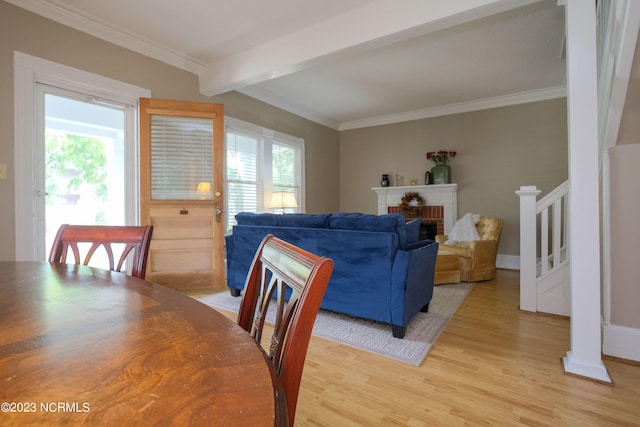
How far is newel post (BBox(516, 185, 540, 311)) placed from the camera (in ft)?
8.84

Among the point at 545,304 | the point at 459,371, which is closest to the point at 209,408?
the point at 459,371

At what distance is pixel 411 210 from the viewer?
5289 mm

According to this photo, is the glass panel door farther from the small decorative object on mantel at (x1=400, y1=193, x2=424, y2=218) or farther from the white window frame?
the small decorative object on mantel at (x1=400, y1=193, x2=424, y2=218)

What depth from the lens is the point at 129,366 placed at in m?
0.47

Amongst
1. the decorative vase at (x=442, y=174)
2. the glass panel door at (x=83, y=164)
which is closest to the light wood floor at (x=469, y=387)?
the glass panel door at (x=83, y=164)

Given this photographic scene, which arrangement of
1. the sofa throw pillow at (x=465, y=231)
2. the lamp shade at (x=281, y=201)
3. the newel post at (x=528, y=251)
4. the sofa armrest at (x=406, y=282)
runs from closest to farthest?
the sofa armrest at (x=406, y=282), the newel post at (x=528, y=251), the sofa throw pillow at (x=465, y=231), the lamp shade at (x=281, y=201)

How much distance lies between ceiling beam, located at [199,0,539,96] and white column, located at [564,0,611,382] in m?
0.55

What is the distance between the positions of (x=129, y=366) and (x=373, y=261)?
1.91 m

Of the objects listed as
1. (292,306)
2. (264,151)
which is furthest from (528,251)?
(264,151)

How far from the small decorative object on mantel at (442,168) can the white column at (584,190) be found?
3.28 metres

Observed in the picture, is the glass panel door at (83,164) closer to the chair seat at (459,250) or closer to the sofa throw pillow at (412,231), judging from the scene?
the sofa throw pillow at (412,231)

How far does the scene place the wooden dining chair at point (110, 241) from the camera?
4.18 feet

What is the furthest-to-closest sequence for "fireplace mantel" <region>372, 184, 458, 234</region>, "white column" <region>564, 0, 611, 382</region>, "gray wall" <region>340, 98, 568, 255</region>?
"fireplace mantel" <region>372, 184, 458, 234</region>, "gray wall" <region>340, 98, 568, 255</region>, "white column" <region>564, 0, 611, 382</region>

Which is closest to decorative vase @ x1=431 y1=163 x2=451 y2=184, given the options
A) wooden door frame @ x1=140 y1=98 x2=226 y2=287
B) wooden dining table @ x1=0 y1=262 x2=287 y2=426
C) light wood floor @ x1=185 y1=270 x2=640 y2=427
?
light wood floor @ x1=185 y1=270 x2=640 y2=427
